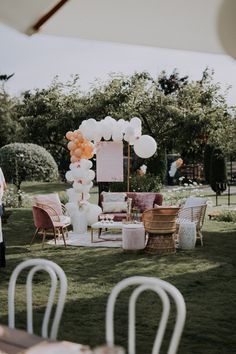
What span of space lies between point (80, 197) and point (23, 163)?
465cm

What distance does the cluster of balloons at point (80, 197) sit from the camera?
10.3 meters

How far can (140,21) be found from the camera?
9.64 ft

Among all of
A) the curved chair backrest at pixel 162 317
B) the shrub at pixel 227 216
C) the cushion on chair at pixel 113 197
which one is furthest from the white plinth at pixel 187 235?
the curved chair backrest at pixel 162 317

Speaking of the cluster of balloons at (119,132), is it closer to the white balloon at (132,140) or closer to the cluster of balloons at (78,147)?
the white balloon at (132,140)

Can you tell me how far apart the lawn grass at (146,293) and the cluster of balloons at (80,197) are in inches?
42.4

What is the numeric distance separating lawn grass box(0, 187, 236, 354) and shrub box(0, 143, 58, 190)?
4614 mm

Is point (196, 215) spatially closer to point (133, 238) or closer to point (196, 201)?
point (196, 201)

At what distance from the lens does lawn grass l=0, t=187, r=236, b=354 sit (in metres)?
4.56

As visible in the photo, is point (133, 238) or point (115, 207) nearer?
point (133, 238)

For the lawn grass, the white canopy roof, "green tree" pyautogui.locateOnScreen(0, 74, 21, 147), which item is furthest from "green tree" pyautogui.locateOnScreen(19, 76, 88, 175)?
the white canopy roof

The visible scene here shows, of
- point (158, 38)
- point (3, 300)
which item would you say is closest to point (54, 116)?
point (3, 300)

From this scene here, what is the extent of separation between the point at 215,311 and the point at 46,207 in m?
5.07

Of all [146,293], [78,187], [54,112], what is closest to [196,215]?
[78,187]

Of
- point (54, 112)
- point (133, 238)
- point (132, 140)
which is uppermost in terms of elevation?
point (54, 112)
